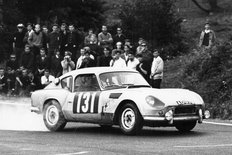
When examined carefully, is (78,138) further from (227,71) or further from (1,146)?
(227,71)

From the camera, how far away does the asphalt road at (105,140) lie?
43.2ft

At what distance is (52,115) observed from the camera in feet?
57.3

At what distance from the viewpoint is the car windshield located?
659 inches

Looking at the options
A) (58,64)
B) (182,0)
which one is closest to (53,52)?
(58,64)

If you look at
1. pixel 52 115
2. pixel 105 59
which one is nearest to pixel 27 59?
pixel 105 59

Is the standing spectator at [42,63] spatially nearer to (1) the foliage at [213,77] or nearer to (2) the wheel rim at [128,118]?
(1) the foliage at [213,77]

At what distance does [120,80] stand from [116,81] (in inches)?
3.9

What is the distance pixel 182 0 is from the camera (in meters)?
43.1

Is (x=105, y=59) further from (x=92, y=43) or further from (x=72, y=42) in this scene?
(x=72, y=42)

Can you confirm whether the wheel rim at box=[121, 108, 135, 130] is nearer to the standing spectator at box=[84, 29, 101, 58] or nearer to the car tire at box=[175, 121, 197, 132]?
the car tire at box=[175, 121, 197, 132]

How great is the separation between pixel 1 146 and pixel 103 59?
11.1 m

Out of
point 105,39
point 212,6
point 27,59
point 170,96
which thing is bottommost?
point 170,96

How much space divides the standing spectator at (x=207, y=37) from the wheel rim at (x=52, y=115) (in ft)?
29.7

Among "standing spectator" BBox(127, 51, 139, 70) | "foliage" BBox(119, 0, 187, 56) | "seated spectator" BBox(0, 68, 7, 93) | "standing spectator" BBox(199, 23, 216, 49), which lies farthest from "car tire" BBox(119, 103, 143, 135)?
"foliage" BBox(119, 0, 187, 56)
